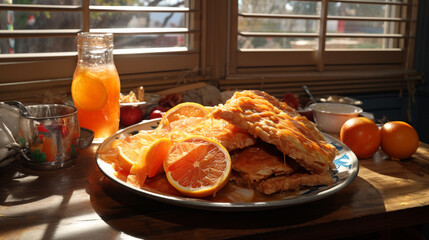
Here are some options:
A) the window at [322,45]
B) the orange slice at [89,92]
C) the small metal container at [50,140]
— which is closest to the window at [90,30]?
the window at [322,45]

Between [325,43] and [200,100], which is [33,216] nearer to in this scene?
[200,100]

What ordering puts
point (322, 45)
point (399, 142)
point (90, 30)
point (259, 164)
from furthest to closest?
point (322, 45) < point (90, 30) < point (399, 142) < point (259, 164)

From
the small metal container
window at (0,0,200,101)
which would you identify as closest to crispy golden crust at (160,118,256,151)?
the small metal container

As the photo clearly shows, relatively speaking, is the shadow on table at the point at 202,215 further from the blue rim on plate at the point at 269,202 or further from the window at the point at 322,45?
the window at the point at 322,45

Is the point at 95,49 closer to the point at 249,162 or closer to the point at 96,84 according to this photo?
the point at 96,84

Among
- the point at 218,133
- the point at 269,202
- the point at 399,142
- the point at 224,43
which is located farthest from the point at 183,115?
the point at 224,43

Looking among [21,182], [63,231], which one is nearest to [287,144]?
[63,231]
